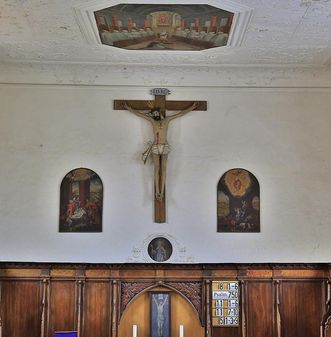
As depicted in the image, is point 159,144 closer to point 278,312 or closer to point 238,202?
point 238,202

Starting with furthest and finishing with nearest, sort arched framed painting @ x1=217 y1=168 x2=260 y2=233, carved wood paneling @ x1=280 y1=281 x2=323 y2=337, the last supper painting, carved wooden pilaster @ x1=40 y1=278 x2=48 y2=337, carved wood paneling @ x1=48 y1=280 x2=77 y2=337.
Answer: arched framed painting @ x1=217 y1=168 x2=260 y2=233, carved wood paneling @ x1=280 y1=281 x2=323 y2=337, carved wood paneling @ x1=48 y1=280 x2=77 y2=337, carved wooden pilaster @ x1=40 y1=278 x2=48 y2=337, the last supper painting

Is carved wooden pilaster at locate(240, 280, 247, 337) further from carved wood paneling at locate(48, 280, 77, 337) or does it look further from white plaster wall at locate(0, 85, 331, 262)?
carved wood paneling at locate(48, 280, 77, 337)

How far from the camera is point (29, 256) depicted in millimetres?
10375

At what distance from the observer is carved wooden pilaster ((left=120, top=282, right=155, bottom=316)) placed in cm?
1020

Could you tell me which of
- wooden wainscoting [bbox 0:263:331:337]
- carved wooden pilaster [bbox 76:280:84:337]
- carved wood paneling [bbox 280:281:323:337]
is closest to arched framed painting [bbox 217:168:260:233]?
wooden wainscoting [bbox 0:263:331:337]

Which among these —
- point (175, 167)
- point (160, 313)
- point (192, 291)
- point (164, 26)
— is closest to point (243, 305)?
point (192, 291)

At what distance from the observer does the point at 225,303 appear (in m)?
10.2

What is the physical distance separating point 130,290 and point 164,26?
14.9ft

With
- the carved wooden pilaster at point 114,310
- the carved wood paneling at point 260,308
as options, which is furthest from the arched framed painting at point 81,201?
the carved wood paneling at point 260,308

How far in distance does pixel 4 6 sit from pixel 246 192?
206 inches

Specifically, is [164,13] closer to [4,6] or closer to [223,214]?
[4,6]

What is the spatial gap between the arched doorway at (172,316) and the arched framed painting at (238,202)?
1481 mm

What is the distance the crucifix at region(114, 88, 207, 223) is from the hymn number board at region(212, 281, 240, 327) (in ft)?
5.15

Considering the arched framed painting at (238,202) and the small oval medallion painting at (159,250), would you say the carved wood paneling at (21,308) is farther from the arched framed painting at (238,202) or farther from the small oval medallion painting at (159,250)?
the arched framed painting at (238,202)
